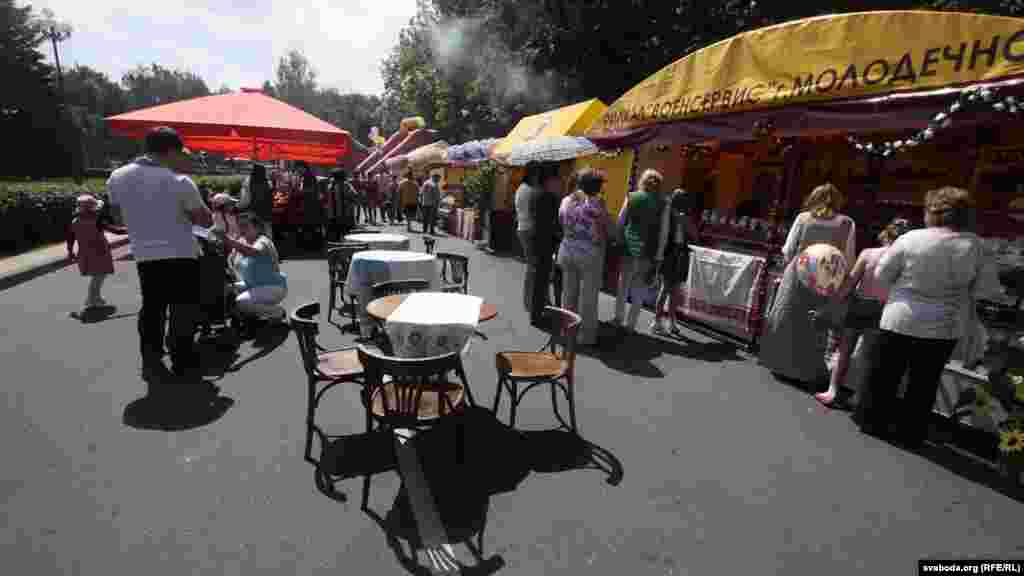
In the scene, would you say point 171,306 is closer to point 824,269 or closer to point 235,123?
point 235,123

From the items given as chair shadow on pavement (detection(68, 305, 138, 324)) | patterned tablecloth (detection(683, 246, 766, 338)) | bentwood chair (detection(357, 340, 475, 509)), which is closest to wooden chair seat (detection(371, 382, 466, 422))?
bentwood chair (detection(357, 340, 475, 509))

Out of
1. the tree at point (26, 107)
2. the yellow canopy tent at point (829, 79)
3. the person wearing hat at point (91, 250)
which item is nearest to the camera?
the yellow canopy tent at point (829, 79)

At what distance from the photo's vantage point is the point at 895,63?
5.25 metres

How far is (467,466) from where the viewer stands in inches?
133

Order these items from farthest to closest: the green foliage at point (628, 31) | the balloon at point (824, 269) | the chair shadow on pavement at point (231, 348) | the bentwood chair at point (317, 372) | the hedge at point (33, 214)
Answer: the green foliage at point (628, 31) < the hedge at point (33, 214) < the chair shadow on pavement at point (231, 348) < the balloon at point (824, 269) < the bentwood chair at point (317, 372)

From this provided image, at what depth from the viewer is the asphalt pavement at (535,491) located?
102 inches

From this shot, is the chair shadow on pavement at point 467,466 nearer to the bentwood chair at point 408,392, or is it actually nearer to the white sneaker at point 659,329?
the bentwood chair at point 408,392

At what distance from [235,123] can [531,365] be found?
6646 mm

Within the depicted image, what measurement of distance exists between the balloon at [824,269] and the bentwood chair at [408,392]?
3.26m

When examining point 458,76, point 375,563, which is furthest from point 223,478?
point 458,76

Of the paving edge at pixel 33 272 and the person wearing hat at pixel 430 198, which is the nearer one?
the paving edge at pixel 33 272

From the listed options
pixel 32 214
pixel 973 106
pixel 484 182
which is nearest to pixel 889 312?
pixel 973 106

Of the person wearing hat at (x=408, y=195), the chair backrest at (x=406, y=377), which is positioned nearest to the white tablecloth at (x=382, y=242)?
the chair backrest at (x=406, y=377)

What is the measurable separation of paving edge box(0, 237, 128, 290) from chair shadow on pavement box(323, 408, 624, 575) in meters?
7.00
